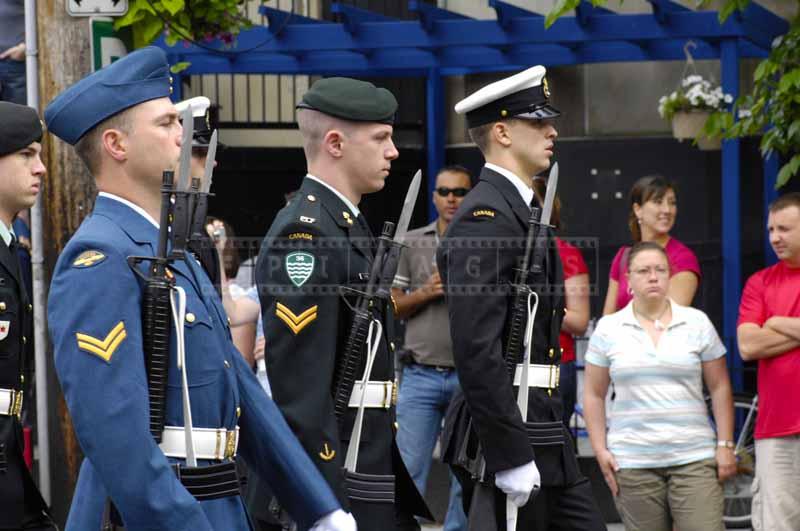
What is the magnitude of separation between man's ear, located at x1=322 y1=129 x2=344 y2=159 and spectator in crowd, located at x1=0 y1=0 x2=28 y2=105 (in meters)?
4.49

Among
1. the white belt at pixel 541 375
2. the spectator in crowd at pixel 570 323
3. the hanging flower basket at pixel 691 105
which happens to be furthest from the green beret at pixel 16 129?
the hanging flower basket at pixel 691 105

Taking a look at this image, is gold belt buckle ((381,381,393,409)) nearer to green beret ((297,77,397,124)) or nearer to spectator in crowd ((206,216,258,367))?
green beret ((297,77,397,124))

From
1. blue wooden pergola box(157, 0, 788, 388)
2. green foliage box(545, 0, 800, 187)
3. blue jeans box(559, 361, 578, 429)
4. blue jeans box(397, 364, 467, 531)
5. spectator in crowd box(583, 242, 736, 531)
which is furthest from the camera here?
blue wooden pergola box(157, 0, 788, 388)

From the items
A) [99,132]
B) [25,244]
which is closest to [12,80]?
[25,244]

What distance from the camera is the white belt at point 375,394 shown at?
14.6 ft

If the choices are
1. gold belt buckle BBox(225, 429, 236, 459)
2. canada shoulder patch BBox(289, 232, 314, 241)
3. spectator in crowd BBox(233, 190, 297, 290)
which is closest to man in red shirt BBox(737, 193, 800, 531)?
spectator in crowd BBox(233, 190, 297, 290)

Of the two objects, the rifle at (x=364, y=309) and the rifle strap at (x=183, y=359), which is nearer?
the rifle strap at (x=183, y=359)

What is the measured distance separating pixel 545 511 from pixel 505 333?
0.61 meters

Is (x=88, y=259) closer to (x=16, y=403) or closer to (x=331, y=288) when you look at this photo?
(x=331, y=288)

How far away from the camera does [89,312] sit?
3.06 metres

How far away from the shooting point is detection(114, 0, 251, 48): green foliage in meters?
6.31

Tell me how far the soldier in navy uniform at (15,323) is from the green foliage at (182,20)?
3.39 feet

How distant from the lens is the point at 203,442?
326 cm

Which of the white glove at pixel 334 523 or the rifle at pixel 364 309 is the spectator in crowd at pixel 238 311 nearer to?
the rifle at pixel 364 309
